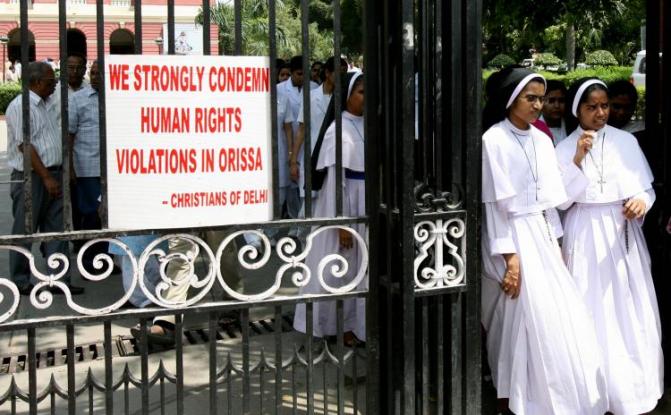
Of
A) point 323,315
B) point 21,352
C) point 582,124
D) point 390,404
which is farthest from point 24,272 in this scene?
point 582,124

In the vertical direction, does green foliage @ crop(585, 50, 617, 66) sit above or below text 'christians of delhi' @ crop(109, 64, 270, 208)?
above

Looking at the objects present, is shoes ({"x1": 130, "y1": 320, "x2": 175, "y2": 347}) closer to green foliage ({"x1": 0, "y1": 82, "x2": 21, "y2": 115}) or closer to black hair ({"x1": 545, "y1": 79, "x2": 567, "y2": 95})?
black hair ({"x1": 545, "y1": 79, "x2": 567, "y2": 95})

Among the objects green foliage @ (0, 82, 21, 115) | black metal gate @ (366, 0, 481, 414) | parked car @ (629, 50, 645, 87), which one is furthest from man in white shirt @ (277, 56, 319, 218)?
green foliage @ (0, 82, 21, 115)

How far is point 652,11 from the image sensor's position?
461cm

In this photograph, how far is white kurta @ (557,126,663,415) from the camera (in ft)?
13.9

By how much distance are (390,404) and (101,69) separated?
1764mm

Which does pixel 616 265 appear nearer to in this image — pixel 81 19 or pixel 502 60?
pixel 81 19

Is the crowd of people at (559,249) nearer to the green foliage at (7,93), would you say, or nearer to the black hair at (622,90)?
the black hair at (622,90)

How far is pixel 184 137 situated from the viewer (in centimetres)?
309

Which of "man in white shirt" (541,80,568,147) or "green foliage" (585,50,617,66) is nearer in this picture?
"man in white shirt" (541,80,568,147)

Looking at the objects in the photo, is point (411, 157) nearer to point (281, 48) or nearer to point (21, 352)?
point (21, 352)

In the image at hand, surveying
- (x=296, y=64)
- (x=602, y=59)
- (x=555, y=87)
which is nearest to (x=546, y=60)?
(x=602, y=59)

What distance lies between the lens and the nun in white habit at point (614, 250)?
4234mm

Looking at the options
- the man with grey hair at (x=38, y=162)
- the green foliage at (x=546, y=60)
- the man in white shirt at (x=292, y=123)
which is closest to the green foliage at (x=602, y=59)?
the green foliage at (x=546, y=60)
